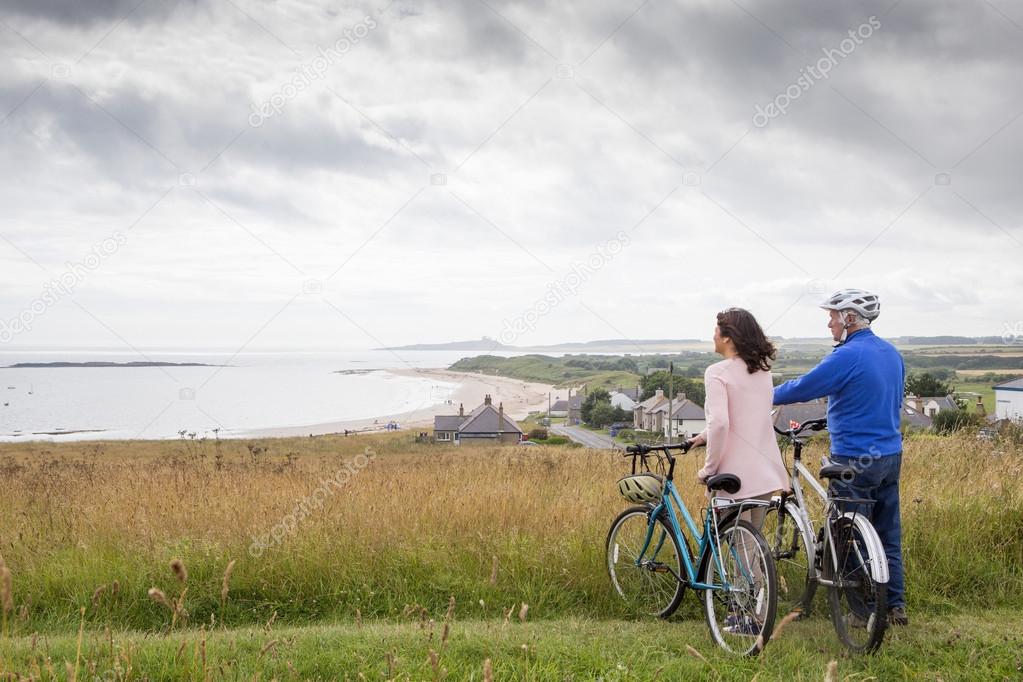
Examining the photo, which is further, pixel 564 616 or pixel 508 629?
pixel 564 616

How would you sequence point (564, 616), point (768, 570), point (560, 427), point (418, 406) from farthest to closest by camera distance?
point (418, 406), point (560, 427), point (564, 616), point (768, 570)

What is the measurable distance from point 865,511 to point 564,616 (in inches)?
87.4

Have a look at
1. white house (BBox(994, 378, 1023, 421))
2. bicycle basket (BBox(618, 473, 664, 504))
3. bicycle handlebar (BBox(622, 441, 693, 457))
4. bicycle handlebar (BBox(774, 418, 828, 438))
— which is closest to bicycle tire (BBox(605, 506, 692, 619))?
bicycle basket (BBox(618, 473, 664, 504))

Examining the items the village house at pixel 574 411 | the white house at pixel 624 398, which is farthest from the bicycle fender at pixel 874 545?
the white house at pixel 624 398

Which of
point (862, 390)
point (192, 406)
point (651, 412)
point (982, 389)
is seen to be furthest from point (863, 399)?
point (192, 406)

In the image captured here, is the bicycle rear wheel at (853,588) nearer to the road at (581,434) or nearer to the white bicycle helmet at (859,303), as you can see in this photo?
the white bicycle helmet at (859,303)

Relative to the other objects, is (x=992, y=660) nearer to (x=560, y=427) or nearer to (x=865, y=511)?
(x=865, y=511)

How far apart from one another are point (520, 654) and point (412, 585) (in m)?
Result: 2.08

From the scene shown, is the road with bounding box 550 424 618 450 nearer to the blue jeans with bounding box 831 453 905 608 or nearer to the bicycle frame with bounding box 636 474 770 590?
the bicycle frame with bounding box 636 474 770 590

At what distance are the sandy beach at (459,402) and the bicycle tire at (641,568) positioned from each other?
54.1 meters

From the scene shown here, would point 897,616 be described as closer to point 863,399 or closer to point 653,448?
point 863,399

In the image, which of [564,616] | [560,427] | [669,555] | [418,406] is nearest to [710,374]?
[669,555]

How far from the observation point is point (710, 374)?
439 cm

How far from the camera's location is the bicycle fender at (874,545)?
3977 millimetres
